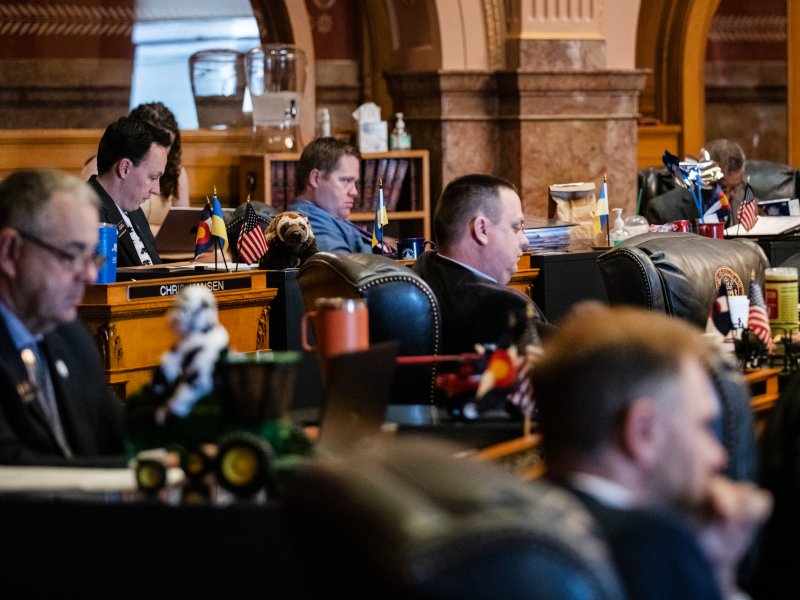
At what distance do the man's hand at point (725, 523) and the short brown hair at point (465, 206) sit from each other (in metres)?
2.19

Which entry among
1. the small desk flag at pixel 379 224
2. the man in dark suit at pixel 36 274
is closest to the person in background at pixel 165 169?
the small desk flag at pixel 379 224

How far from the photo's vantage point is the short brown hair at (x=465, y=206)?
384cm

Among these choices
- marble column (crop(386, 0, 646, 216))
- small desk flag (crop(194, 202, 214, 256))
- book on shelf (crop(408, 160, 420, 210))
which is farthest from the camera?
book on shelf (crop(408, 160, 420, 210))

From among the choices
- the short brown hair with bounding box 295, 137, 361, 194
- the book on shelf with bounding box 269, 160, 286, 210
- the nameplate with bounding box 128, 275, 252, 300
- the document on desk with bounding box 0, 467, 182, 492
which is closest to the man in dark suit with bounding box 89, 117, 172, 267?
the nameplate with bounding box 128, 275, 252, 300

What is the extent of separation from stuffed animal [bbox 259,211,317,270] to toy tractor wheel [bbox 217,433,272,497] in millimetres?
3563

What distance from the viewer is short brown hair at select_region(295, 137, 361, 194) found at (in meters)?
6.17

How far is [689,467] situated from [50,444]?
1.19 metres

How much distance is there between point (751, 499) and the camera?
170 cm

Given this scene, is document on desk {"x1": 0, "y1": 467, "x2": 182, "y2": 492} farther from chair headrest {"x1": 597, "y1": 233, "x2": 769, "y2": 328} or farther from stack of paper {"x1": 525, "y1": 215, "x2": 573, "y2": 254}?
stack of paper {"x1": 525, "y1": 215, "x2": 573, "y2": 254}

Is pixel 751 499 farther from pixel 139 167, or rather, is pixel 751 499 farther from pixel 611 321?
pixel 139 167

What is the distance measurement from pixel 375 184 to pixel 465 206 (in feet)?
15.4

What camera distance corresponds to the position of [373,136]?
842cm

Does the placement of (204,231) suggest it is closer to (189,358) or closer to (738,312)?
(738,312)

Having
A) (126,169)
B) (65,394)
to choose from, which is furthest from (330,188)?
(65,394)
